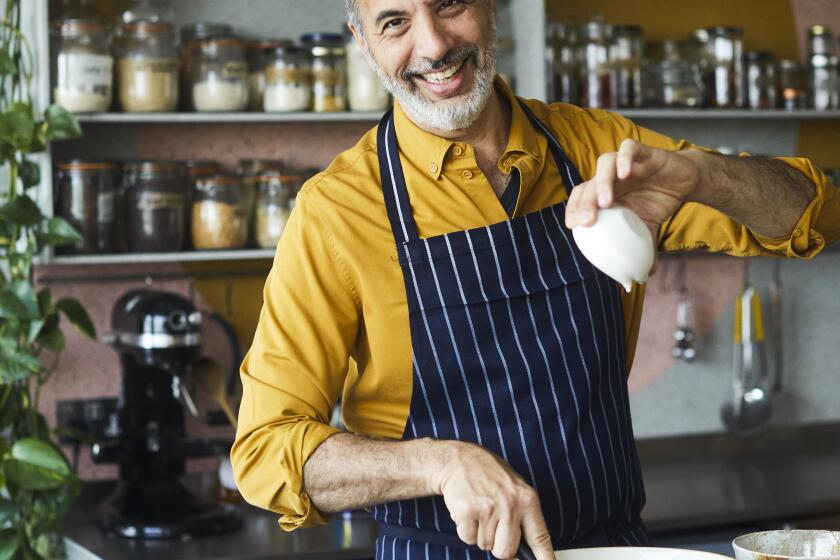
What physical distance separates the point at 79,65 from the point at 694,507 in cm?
173

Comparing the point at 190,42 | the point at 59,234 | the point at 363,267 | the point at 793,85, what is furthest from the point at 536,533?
the point at 793,85

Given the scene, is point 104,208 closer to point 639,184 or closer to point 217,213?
point 217,213

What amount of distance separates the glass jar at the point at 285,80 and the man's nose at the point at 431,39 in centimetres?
127

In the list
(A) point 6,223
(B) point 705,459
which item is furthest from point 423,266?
(B) point 705,459

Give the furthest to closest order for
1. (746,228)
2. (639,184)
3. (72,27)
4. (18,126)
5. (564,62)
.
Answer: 1. (564,62)
2. (72,27)
3. (18,126)
4. (746,228)
5. (639,184)

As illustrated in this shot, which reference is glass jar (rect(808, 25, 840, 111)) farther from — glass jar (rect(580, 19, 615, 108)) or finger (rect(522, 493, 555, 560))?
finger (rect(522, 493, 555, 560))

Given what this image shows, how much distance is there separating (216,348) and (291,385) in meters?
1.52

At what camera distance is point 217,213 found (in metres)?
2.75

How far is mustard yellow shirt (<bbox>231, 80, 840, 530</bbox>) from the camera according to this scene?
1.52 m

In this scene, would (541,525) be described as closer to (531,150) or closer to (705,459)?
(531,150)

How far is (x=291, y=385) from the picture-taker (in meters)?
1.52

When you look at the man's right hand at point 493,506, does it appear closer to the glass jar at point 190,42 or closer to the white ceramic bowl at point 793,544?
the white ceramic bowl at point 793,544

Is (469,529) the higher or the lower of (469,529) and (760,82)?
the lower

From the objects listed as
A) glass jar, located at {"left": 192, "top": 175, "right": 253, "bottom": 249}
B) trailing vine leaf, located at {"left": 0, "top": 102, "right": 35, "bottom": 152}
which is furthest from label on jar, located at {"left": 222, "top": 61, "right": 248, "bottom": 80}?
trailing vine leaf, located at {"left": 0, "top": 102, "right": 35, "bottom": 152}
